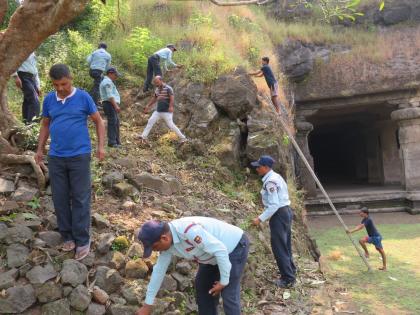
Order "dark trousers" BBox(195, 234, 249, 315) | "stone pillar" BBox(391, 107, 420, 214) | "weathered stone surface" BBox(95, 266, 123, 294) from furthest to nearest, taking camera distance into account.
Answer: "stone pillar" BBox(391, 107, 420, 214) < "weathered stone surface" BBox(95, 266, 123, 294) < "dark trousers" BBox(195, 234, 249, 315)

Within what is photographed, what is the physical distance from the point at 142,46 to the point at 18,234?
24.1ft

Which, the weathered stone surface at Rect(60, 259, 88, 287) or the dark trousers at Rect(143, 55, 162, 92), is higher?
the dark trousers at Rect(143, 55, 162, 92)

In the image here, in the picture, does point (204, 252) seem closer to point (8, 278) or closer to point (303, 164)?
point (8, 278)

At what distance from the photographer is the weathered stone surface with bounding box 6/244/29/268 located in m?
3.63

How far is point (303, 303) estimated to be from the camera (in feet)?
15.4

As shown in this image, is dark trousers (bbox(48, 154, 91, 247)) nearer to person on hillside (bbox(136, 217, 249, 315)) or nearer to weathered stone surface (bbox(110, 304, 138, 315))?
weathered stone surface (bbox(110, 304, 138, 315))

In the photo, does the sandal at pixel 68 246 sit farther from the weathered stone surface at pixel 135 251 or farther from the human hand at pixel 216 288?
the human hand at pixel 216 288

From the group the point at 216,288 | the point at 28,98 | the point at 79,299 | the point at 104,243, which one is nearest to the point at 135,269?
the point at 104,243

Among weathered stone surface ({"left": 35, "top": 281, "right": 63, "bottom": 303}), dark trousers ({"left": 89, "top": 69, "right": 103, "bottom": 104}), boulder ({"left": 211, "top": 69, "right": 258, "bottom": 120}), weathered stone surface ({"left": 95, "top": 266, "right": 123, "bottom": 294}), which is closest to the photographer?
weathered stone surface ({"left": 35, "top": 281, "right": 63, "bottom": 303})

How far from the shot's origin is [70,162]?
3730 mm

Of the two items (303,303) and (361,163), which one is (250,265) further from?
(361,163)

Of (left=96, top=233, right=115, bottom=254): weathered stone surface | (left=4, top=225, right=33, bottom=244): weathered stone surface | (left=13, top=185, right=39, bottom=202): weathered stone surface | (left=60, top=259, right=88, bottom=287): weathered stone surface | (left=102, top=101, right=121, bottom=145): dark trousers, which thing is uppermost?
(left=102, top=101, right=121, bottom=145): dark trousers

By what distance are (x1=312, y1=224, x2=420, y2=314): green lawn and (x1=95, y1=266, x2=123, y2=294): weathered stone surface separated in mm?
3134

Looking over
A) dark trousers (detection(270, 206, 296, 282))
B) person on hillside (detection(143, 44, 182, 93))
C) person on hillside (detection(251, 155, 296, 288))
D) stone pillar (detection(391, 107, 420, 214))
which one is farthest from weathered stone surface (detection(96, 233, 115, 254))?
stone pillar (detection(391, 107, 420, 214))
